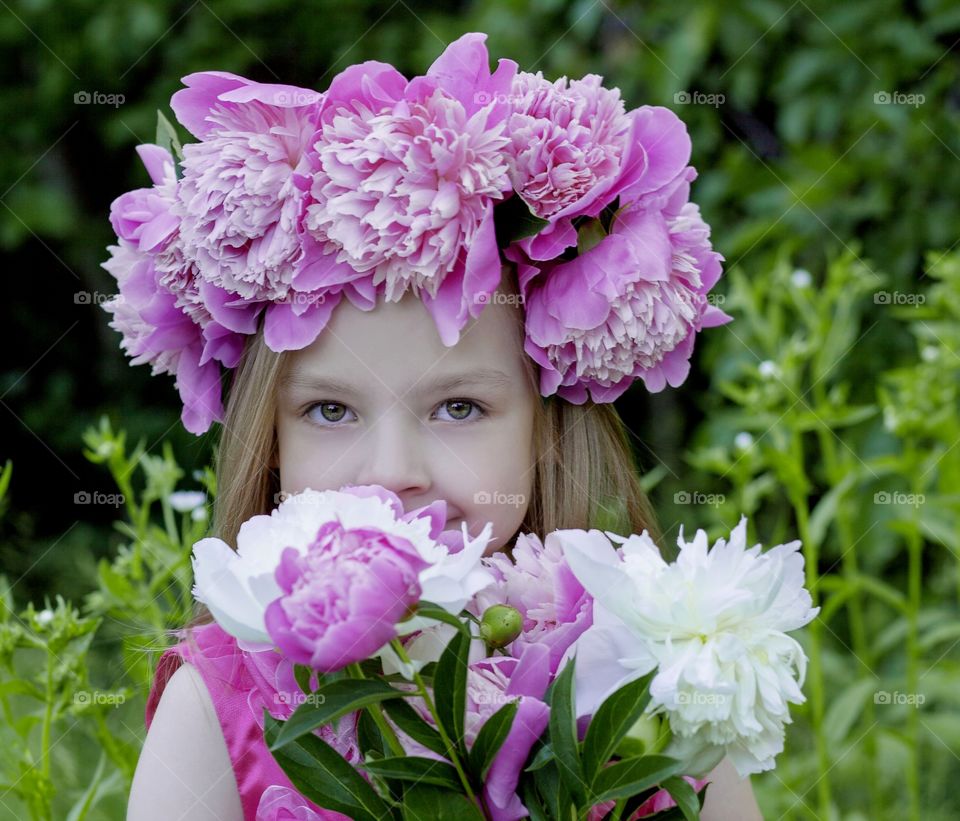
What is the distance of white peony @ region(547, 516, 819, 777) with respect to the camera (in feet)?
2.17

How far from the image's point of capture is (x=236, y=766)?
0.94 metres

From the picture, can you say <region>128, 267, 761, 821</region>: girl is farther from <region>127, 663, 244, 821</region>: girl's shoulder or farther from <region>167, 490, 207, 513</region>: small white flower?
<region>167, 490, 207, 513</region>: small white flower

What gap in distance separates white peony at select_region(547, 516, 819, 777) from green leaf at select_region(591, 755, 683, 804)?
0.02 metres

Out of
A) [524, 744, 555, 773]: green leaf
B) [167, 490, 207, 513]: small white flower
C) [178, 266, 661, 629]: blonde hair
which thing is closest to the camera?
[524, 744, 555, 773]: green leaf

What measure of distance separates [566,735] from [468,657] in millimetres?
69

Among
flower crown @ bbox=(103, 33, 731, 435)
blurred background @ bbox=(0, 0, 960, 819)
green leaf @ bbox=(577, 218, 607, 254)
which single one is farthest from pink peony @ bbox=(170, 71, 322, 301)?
blurred background @ bbox=(0, 0, 960, 819)

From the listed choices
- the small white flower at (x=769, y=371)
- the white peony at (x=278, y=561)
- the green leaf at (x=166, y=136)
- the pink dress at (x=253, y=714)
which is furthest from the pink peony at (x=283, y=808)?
the small white flower at (x=769, y=371)

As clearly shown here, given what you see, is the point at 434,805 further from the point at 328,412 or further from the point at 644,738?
the point at 328,412

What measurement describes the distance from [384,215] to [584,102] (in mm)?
191

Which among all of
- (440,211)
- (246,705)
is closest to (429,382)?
(440,211)

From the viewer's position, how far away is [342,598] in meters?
0.62

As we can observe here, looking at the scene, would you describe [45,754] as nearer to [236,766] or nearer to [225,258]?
[236,766]

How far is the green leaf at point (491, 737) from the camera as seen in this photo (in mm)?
704

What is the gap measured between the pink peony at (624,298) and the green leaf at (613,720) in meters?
0.34
